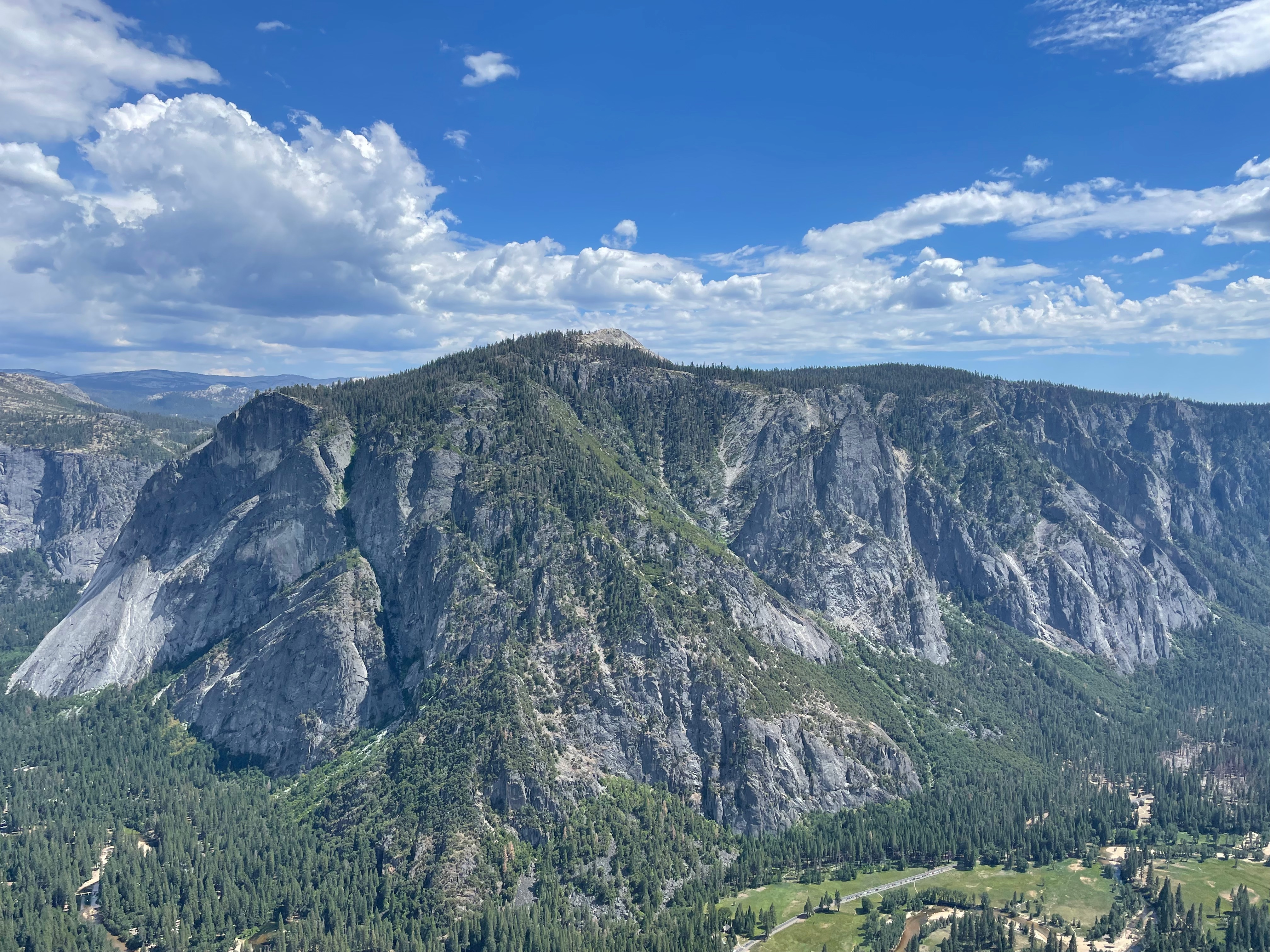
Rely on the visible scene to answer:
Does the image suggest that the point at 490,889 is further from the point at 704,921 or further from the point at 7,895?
the point at 7,895

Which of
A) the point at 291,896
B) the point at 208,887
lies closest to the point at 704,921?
the point at 291,896

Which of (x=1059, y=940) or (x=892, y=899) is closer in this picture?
(x=1059, y=940)

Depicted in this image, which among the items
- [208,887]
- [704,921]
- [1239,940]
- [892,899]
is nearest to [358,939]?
[208,887]

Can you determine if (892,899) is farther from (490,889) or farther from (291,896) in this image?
(291,896)

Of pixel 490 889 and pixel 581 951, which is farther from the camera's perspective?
pixel 490 889

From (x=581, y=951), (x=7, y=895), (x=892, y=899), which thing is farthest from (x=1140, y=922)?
(x=7, y=895)

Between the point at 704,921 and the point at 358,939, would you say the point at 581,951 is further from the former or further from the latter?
the point at 358,939

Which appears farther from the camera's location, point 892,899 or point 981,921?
point 892,899
